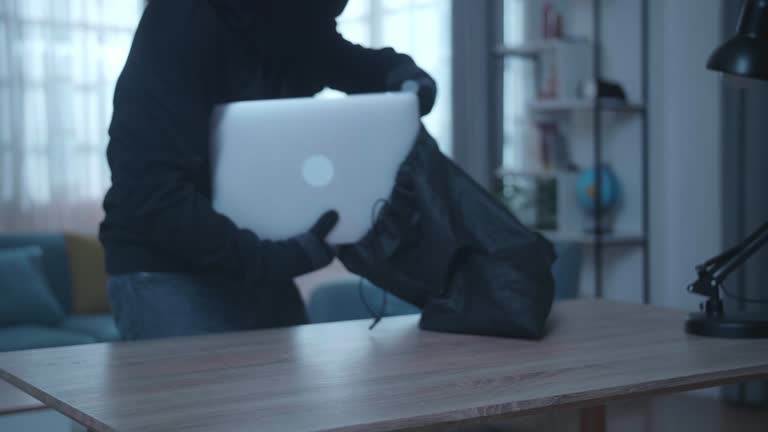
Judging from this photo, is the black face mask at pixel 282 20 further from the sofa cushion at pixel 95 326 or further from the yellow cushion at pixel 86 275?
the yellow cushion at pixel 86 275

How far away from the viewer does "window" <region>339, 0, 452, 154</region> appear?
4.93 m

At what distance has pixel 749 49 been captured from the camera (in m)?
1.53

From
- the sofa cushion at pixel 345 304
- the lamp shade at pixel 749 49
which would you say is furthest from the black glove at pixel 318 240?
the sofa cushion at pixel 345 304

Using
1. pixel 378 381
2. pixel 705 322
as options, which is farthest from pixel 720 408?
pixel 378 381

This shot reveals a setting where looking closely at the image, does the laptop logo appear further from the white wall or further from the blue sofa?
the white wall

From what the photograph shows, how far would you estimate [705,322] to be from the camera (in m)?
1.49

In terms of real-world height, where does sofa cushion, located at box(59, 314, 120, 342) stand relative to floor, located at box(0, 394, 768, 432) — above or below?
above

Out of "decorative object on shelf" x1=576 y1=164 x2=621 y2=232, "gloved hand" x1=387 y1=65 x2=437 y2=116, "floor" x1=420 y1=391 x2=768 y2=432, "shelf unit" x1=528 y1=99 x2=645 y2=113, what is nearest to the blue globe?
"decorative object on shelf" x1=576 y1=164 x2=621 y2=232

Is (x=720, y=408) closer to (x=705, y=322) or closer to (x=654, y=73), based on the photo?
(x=654, y=73)

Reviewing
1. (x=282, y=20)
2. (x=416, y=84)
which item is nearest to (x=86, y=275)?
(x=282, y=20)

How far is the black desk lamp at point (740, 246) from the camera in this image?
1.47 meters

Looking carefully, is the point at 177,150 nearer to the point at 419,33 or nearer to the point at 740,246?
the point at 740,246

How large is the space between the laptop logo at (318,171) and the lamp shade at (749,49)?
0.67 meters

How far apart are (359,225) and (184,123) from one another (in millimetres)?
339
